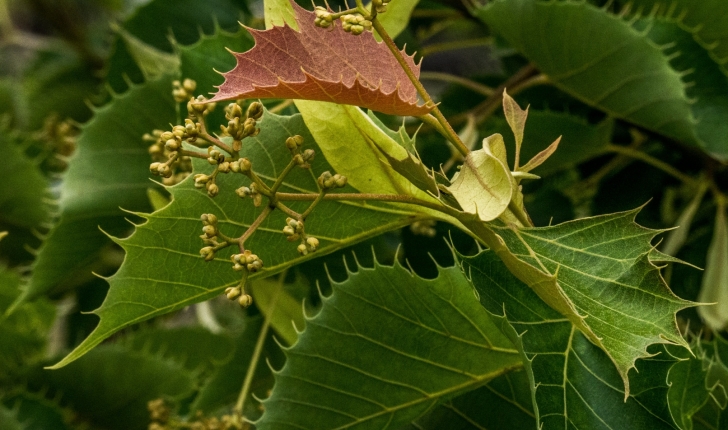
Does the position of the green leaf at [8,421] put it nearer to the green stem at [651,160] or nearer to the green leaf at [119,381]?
the green leaf at [119,381]

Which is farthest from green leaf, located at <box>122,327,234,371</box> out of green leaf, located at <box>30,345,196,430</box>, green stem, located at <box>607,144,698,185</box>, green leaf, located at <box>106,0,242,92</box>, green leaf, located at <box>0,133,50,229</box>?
green stem, located at <box>607,144,698,185</box>

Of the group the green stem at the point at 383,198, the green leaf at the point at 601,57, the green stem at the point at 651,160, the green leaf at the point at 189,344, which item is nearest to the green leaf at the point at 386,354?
the green stem at the point at 383,198

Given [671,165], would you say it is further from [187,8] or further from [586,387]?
[187,8]

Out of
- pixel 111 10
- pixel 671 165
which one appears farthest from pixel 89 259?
pixel 111 10

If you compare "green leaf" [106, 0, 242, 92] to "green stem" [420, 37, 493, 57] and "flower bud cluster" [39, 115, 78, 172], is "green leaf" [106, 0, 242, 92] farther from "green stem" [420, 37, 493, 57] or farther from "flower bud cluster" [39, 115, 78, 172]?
"green stem" [420, 37, 493, 57]

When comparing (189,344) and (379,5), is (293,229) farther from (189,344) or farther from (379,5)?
(189,344)

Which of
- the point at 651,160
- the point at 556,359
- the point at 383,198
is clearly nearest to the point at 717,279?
the point at 651,160
